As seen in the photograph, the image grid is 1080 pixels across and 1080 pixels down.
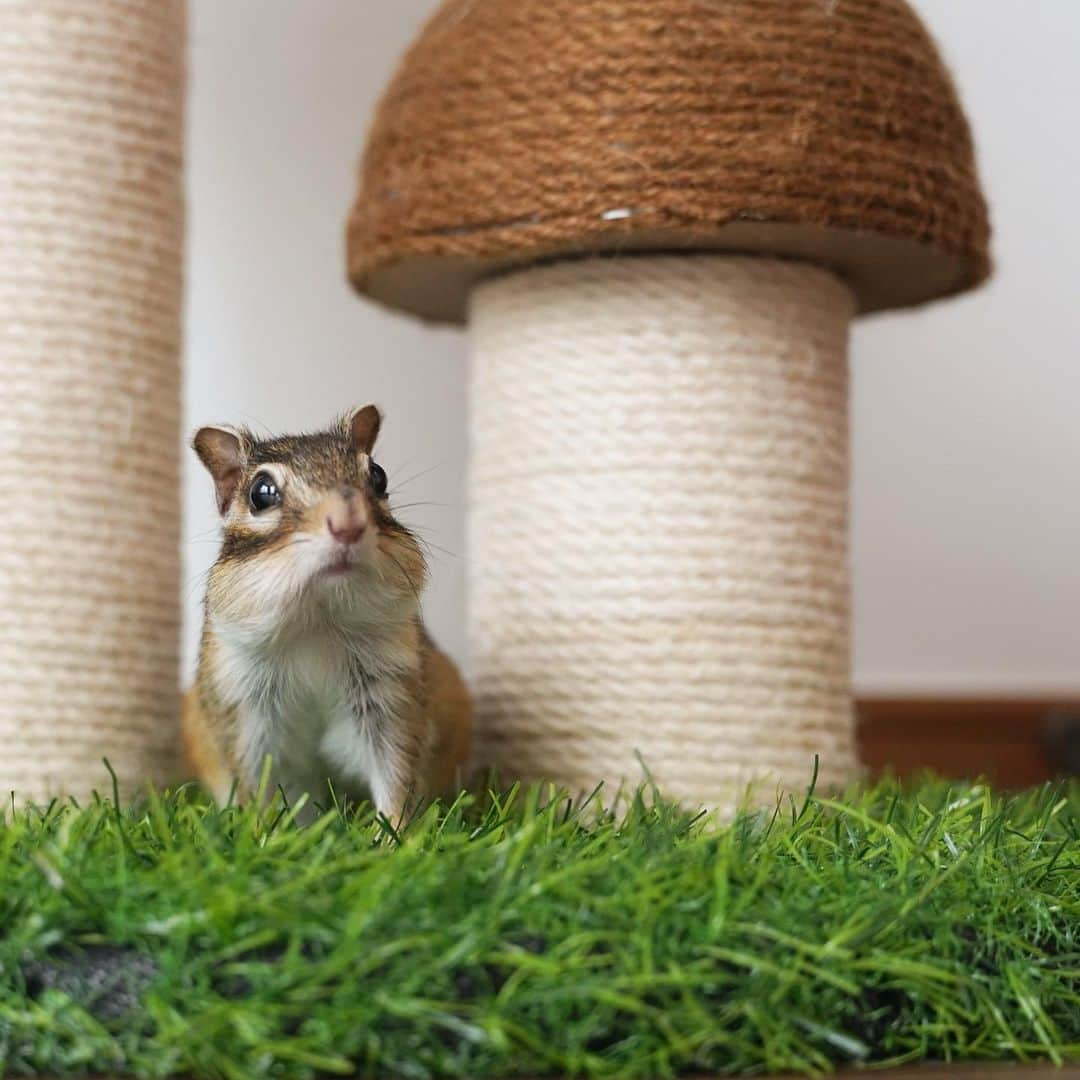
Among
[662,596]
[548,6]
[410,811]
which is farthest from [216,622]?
[548,6]

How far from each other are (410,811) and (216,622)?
24cm

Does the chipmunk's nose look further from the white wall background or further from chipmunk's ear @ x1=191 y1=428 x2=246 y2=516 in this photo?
the white wall background

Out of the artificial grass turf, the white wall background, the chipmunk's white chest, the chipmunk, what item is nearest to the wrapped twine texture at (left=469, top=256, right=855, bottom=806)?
the chipmunk

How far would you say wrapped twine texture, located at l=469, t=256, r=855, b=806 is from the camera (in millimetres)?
1553

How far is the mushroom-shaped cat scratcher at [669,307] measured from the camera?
1.46 meters

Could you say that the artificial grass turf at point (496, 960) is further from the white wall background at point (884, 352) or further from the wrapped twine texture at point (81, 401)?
the white wall background at point (884, 352)

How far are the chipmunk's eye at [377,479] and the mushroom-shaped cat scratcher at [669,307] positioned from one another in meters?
0.34

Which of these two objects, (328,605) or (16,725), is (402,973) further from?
(16,725)

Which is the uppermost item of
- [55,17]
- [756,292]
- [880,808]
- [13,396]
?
[55,17]

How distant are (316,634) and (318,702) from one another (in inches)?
3.1

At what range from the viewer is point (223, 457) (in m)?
1.33

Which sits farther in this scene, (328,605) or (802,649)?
(802,649)

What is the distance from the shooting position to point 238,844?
911 mm

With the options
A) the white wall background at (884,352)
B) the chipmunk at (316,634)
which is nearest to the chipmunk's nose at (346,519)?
the chipmunk at (316,634)
